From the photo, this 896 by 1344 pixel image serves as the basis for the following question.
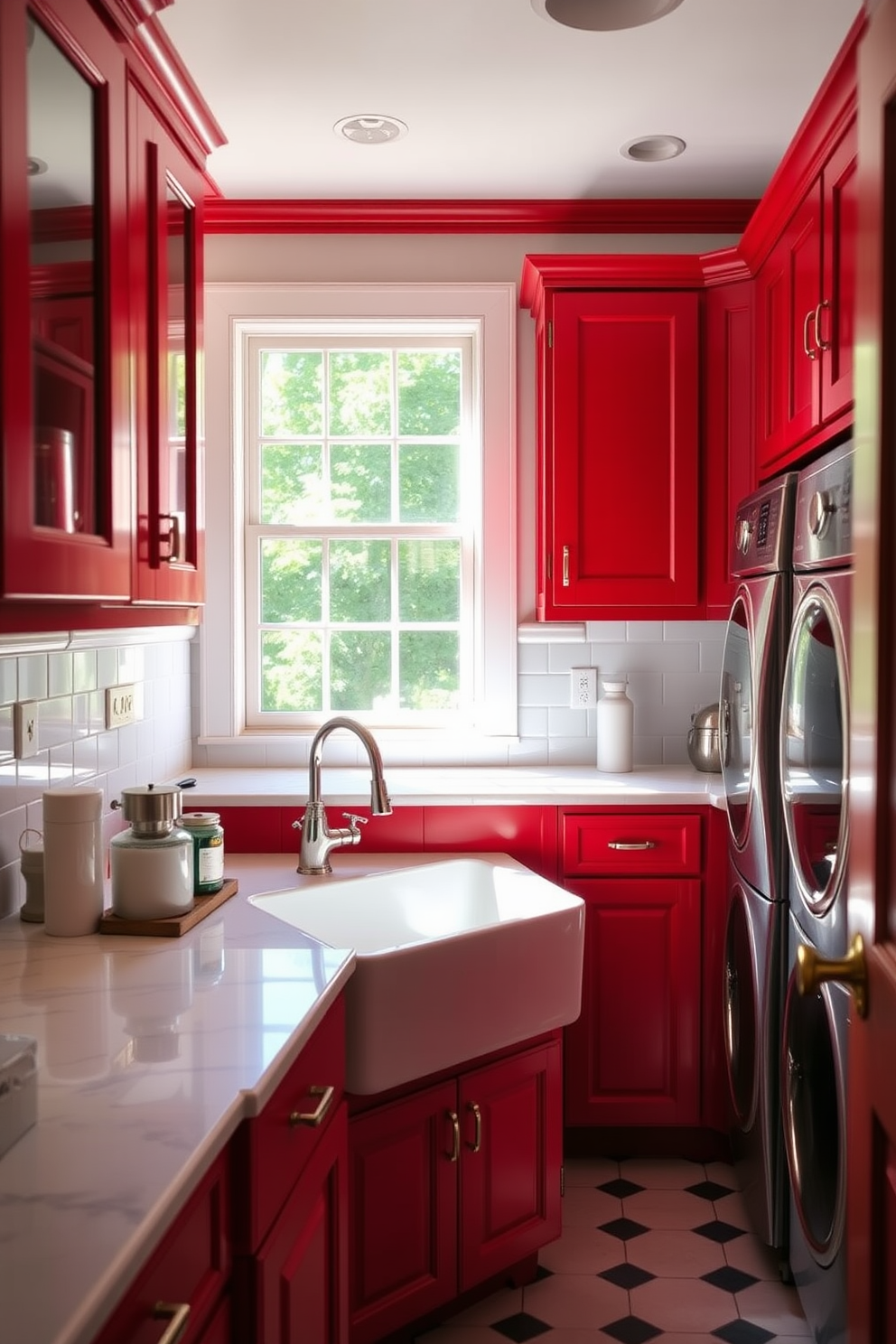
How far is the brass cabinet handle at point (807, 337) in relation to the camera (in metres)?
2.31

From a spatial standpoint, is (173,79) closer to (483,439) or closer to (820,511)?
(820,511)

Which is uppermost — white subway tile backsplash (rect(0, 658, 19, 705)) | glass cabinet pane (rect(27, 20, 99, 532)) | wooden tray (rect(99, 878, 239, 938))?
glass cabinet pane (rect(27, 20, 99, 532))

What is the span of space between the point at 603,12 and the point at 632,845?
1.85 m

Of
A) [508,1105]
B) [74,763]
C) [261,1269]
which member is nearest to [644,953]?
[508,1105]

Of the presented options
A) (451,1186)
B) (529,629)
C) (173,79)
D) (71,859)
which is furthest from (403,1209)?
(173,79)

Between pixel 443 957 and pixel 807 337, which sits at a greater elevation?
pixel 807 337

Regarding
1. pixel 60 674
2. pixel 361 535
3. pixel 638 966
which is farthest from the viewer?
pixel 361 535

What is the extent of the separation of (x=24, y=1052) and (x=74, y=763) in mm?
1220

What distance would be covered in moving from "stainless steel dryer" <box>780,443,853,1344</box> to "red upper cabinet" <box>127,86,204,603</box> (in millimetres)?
1104

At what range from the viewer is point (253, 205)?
3268 millimetres

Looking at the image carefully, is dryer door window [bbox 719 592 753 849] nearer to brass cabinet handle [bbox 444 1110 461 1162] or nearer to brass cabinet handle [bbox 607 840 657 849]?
brass cabinet handle [bbox 607 840 657 849]

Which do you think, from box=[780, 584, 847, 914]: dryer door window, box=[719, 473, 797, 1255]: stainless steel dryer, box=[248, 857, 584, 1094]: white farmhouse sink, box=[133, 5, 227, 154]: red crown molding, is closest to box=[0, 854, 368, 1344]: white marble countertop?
box=[248, 857, 584, 1094]: white farmhouse sink

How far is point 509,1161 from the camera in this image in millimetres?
2258

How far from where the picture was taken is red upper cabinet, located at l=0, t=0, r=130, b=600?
50.7 inches
